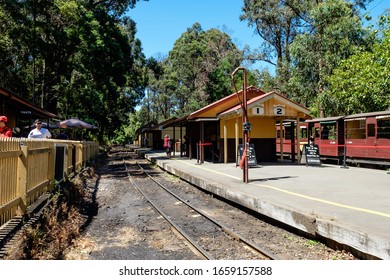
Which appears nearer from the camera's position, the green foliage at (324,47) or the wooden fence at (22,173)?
the wooden fence at (22,173)

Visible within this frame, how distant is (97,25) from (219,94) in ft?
91.1

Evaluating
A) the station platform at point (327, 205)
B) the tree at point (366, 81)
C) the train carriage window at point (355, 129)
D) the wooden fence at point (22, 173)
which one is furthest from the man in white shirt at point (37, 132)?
the tree at point (366, 81)

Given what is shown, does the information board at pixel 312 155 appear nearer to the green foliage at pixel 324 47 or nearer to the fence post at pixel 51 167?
the green foliage at pixel 324 47

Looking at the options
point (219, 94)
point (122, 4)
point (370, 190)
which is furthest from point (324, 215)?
point (219, 94)

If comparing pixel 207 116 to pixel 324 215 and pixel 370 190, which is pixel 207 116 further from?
pixel 324 215

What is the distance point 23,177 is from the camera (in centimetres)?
586

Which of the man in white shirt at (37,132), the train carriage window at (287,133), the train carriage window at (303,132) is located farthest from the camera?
the train carriage window at (303,132)

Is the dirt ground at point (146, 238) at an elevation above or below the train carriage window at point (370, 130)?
below

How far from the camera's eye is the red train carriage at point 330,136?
19.2 meters

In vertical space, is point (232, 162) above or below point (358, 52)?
below

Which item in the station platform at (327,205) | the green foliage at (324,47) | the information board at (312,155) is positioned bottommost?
the station platform at (327,205)

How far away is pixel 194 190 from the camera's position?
41.4ft

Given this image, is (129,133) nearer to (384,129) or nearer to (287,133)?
(287,133)
